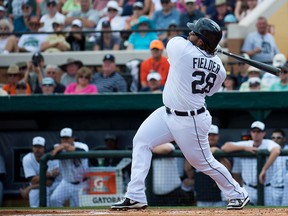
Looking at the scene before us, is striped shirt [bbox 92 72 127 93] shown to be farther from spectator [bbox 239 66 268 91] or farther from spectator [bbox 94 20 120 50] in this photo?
spectator [bbox 239 66 268 91]

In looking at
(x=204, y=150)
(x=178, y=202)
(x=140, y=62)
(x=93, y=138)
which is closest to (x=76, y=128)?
(x=93, y=138)

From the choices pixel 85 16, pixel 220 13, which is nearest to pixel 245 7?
pixel 220 13

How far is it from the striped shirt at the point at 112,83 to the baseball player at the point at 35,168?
54.3 inches

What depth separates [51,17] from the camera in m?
15.7

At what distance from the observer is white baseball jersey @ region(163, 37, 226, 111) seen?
8.07m

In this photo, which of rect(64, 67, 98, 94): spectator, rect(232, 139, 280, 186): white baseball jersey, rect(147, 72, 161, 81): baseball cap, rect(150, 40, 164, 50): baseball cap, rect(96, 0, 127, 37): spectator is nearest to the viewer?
rect(232, 139, 280, 186): white baseball jersey

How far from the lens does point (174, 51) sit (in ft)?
26.5

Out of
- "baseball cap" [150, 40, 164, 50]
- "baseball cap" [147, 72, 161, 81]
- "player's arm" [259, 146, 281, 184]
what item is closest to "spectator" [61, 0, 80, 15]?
"baseball cap" [150, 40, 164, 50]

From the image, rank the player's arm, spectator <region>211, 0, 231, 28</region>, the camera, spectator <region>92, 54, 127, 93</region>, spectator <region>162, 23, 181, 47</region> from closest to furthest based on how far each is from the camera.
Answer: the player's arm, spectator <region>92, 54, 127, 93</region>, the camera, spectator <region>162, 23, 181, 47</region>, spectator <region>211, 0, 231, 28</region>

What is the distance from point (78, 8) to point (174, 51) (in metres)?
8.07

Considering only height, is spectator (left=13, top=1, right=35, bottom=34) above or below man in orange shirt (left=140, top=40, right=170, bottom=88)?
above

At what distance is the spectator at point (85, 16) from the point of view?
1542cm

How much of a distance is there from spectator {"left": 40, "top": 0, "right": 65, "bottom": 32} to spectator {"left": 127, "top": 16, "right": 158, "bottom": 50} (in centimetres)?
154

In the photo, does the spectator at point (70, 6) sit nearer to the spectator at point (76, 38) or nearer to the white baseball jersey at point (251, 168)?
the spectator at point (76, 38)
